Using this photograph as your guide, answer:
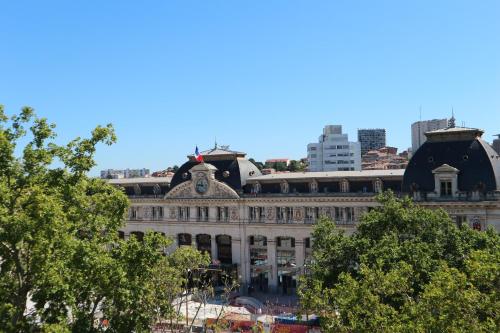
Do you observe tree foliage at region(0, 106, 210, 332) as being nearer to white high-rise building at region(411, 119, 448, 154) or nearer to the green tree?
the green tree

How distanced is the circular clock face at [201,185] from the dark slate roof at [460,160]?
28.8 meters

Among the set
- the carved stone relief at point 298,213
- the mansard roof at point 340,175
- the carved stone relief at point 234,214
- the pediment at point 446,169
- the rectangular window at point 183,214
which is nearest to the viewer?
the pediment at point 446,169

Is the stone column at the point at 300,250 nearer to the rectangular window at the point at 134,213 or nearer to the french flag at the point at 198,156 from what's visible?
the french flag at the point at 198,156

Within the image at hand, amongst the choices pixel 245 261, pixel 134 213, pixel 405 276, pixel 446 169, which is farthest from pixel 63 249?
pixel 134 213

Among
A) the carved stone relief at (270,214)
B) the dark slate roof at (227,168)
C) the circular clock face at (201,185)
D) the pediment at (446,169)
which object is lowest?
the carved stone relief at (270,214)

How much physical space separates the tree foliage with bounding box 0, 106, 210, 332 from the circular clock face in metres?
50.4

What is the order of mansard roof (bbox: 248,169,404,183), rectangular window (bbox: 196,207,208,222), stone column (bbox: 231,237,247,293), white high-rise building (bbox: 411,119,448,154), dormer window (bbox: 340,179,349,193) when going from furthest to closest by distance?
1. white high-rise building (bbox: 411,119,448,154)
2. rectangular window (bbox: 196,207,208,222)
3. stone column (bbox: 231,237,247,293)
4. dormer window (bbox: 340,179,349,193)
5. mansard roof (bbox: 248,169,404,183)

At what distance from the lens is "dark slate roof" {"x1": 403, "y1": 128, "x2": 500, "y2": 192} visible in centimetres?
6669

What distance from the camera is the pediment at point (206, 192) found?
8375 cm

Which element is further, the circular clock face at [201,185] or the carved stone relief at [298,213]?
the circular clock face at [201,185]

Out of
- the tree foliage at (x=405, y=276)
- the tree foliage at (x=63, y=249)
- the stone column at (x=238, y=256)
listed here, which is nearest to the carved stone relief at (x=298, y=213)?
the stone column at (x=238, y=256)

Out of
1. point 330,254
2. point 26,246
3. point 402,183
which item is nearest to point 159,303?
point 26,246

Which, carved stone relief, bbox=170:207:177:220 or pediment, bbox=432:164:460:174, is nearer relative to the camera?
pediment, bbox=432:164:460:174

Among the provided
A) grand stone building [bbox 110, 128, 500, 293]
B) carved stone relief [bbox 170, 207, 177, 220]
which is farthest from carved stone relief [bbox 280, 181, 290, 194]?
carved stone relief [bbox 170, 207, 177, 220]
